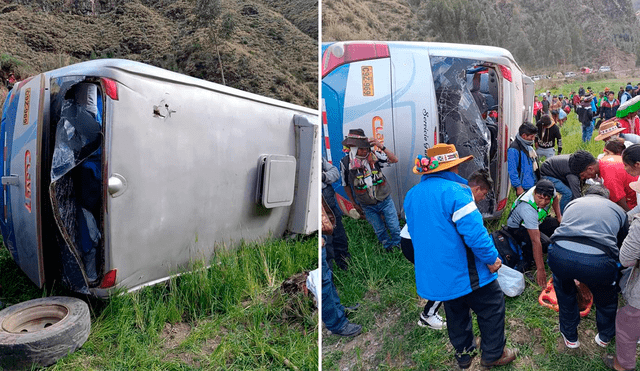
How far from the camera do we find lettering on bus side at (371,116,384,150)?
3899 mm

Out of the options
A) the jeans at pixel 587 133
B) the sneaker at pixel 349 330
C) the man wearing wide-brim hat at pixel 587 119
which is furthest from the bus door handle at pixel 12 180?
the jeans at pixel 587 133

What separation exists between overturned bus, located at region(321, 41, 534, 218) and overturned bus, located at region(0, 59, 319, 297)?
3.23 ft

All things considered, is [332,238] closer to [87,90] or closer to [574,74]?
[87,90]

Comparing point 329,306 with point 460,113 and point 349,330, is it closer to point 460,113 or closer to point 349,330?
point 349,330

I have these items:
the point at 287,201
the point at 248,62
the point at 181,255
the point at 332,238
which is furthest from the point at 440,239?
the point at 248,62

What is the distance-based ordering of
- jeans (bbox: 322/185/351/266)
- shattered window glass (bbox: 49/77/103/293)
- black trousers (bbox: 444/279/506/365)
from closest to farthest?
Answer: black trousers (bbox: 444/279/506/365) < shattered window glass (bbox: 49/77/103/293) < jeans (bbox: 322/185/351/266)

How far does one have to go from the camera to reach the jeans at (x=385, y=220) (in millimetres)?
3953

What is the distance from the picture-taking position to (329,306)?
2.80 metres

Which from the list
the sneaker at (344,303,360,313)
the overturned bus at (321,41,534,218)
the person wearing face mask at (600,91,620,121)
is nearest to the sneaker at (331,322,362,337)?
the sneaker at (344,303,360,313)

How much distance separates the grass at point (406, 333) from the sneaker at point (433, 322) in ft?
0.12

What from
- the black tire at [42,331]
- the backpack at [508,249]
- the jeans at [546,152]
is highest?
the jeans at [546,152]

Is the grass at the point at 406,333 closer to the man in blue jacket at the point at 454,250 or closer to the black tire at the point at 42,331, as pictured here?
the man in blue jacket at the point at 454,250

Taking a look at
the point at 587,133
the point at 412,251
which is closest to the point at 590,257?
the point at 412,251

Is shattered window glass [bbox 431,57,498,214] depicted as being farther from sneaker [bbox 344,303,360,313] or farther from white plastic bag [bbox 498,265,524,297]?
sneaker [bbox 344,303,360,313]
